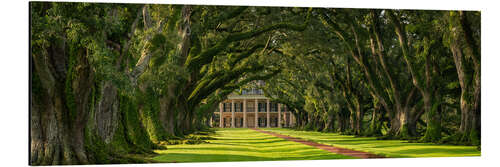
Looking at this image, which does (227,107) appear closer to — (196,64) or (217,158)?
(196,64)

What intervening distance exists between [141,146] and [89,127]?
595 cm

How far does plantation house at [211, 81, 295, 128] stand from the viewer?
113 m

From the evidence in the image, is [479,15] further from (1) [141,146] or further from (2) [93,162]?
(2) [93,162]

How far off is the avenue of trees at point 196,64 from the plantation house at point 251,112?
63.8 m

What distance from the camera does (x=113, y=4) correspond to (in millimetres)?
15406

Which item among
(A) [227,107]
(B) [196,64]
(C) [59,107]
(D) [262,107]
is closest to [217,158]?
(C) [59,107]

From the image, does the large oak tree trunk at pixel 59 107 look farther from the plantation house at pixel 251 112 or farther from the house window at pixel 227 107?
the house window at pixel 227 107

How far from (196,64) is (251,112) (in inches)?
3511

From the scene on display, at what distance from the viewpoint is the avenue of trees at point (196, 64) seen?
14.6 metres

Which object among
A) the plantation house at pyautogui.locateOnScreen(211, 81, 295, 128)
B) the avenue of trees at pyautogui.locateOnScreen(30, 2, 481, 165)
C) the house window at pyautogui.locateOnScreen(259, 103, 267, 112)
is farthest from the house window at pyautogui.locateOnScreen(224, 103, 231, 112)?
the avenue of trees at pyautogui.locateOnScreen(30, 2, 481, 165)

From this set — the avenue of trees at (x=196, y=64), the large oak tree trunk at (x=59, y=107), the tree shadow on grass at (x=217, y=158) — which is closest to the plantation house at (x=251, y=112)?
the avenue of trees at (x=196, y=64)

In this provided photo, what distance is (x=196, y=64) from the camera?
26.0 metres

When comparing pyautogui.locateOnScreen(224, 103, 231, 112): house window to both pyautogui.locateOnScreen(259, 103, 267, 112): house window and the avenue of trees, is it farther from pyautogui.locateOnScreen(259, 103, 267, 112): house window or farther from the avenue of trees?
the avenue of trees

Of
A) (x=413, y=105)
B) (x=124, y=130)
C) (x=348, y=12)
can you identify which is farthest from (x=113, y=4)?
(x=413, y=105)
